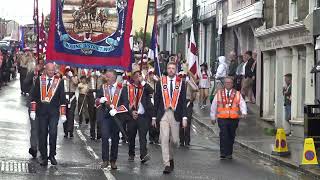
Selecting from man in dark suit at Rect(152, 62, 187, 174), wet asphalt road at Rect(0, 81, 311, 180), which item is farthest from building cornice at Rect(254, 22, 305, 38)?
man in dark suit at Rect(152, 62, 187, 174)

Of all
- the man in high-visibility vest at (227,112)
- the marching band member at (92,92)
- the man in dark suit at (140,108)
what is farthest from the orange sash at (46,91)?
the marching band member at (92,92)

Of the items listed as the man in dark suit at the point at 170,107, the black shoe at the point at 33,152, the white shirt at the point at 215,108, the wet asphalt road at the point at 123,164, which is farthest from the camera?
the white shirt at the point at 215,108

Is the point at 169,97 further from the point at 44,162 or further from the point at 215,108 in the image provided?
the point at 215,108

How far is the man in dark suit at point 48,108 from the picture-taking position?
43.0 feet

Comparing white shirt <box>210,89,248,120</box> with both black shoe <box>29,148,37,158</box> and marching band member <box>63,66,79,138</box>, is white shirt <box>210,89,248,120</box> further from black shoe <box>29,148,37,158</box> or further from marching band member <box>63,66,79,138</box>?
marching band member <box>63,66,79,138</box>

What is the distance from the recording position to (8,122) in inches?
826

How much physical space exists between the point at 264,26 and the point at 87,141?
9.50 metres

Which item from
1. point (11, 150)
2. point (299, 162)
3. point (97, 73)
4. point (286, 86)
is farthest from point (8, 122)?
point (299, 162)

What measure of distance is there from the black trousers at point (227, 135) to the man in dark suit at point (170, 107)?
8.16ft

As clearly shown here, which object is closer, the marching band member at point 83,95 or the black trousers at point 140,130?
the black trousers at point 140,130

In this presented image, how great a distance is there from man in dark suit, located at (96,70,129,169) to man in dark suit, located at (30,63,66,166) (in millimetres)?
733

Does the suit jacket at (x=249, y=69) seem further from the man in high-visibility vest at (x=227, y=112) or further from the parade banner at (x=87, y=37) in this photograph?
the parade banner at (x=87, y=37)

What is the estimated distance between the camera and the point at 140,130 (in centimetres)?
1446

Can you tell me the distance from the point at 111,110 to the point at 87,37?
7.64 ft
